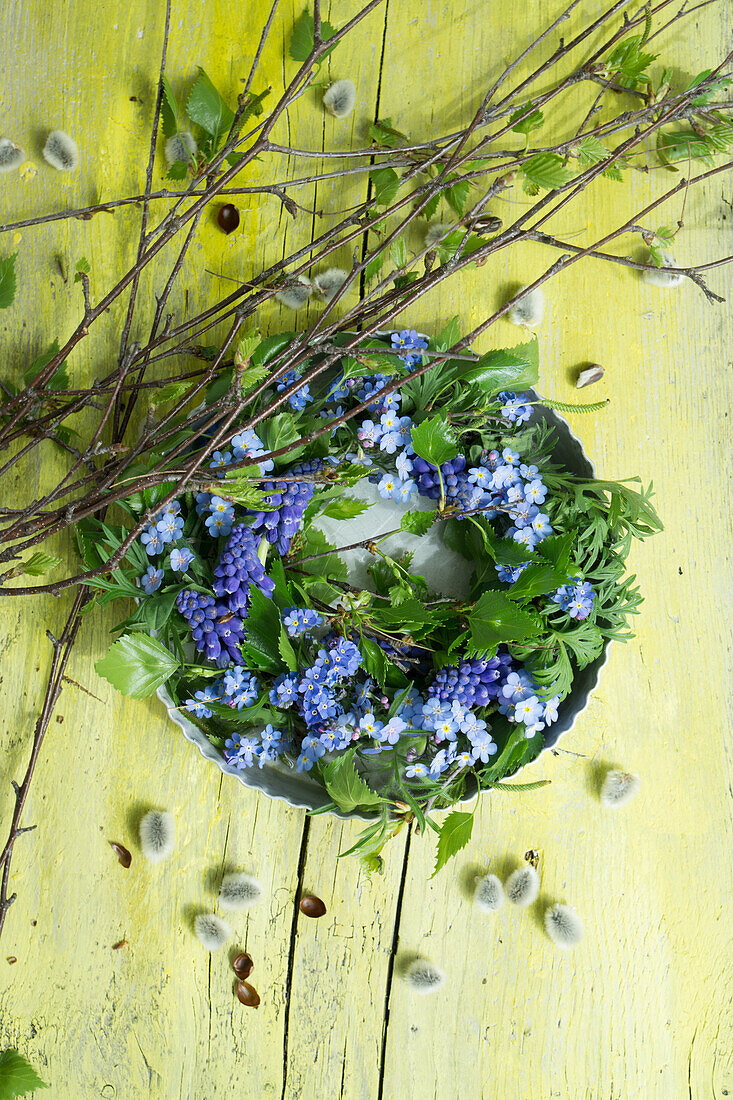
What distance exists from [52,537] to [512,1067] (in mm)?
1191

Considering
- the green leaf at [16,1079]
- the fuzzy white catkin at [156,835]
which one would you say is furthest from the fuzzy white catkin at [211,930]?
the green leaf at [16,1079]

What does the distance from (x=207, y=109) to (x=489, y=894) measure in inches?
53.9

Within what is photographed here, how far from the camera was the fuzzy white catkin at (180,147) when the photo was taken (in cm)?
124

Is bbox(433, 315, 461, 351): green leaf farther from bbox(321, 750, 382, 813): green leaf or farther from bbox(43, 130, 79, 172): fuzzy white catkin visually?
bbox(43, 130, 79, 172): fuzzy white catkin

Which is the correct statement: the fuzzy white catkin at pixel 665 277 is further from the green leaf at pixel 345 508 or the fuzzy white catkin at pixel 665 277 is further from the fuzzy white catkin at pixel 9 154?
the fuzzy white catkin at pixel 9 154

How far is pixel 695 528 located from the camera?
1.29m

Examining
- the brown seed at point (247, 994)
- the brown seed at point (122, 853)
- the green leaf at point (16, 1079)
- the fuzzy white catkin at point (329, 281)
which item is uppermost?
the fuzzy white catkin at point (329, 281)

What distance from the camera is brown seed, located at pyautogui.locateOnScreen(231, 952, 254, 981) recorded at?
1227 millimetres

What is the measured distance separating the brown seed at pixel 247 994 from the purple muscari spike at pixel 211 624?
23.8 inches

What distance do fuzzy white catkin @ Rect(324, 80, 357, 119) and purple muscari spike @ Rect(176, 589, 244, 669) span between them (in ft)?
2.88

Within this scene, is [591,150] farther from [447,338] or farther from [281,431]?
[281,431]

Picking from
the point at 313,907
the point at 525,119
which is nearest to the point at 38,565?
the point at 313,907

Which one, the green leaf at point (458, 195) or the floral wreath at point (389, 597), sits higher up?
the green leaf at point (458, 195)

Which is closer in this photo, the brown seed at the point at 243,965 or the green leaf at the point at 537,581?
the green leaf at the point at 537,581
